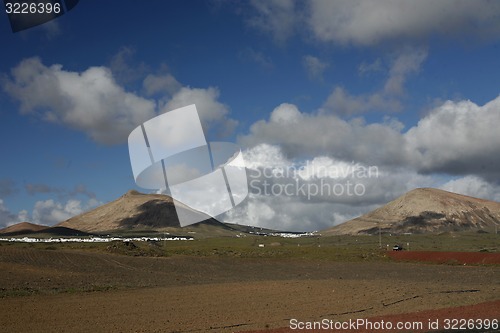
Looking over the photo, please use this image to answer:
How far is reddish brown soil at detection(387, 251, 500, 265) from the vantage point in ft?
207

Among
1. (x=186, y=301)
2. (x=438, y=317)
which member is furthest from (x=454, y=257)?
(x=438, y=317)

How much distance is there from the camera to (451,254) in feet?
223

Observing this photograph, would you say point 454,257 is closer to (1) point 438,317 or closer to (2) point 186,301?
(2) point 186,301

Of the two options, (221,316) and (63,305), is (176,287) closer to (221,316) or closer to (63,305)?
(63,305)

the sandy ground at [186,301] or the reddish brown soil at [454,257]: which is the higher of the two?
the reddish brown soil at [454,257]

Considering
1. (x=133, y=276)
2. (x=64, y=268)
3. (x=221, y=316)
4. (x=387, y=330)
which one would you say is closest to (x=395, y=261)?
(x=133, y=276)

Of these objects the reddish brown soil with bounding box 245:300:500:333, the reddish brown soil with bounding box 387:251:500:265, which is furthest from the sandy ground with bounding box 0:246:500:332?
the reddish brown soil with bounding box 387:251:500:265

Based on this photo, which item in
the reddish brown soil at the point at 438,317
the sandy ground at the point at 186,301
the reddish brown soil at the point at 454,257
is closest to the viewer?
the reddish brown soil at the point at 438,317

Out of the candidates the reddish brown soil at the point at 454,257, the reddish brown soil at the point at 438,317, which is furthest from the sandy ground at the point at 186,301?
the reddish brown soil at the point at 454,257

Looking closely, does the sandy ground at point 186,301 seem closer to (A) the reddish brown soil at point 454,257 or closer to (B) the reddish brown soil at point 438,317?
(B) the reddish brown soil at point 438,317

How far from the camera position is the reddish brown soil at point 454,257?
6309 cm

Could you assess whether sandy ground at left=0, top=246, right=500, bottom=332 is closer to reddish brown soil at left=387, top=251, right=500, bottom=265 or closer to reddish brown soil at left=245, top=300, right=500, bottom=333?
reddish brown soil at left=245, top=300, right=500, bottom=333

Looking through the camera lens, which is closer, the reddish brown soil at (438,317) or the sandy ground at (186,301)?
the reddish brown soil at (438,317)

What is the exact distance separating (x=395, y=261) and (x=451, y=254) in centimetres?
722
